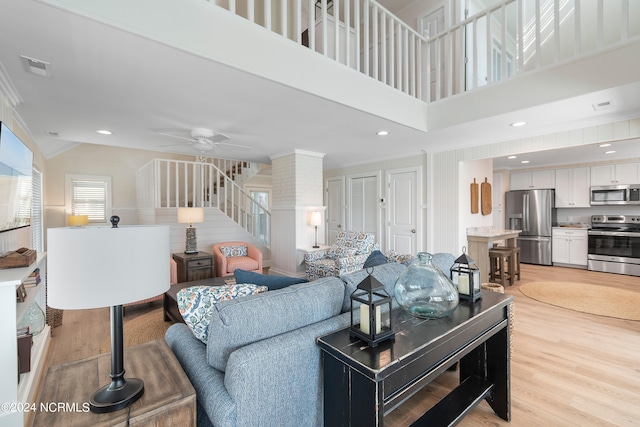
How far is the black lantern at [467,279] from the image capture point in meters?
1.77

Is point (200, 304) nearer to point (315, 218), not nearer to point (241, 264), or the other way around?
point (241, 264)

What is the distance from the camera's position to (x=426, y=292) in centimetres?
157

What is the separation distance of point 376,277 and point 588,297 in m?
4.25

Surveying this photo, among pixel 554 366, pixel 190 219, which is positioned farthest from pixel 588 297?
pixel 190 219

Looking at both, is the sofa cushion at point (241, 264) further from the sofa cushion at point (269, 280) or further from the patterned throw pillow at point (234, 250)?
the sofa cushion at point (269, 280)

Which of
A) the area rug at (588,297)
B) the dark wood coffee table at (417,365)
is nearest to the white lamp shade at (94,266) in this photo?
the dark wood coffee table at (417,365)

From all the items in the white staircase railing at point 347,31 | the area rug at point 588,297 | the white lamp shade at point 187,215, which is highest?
the white staircase railing at point 347,31

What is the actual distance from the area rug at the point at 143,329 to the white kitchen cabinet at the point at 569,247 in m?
7.53

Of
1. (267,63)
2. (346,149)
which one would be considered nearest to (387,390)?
(267,63)

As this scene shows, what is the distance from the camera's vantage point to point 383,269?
6.34 ft

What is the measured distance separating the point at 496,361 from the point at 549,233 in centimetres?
588

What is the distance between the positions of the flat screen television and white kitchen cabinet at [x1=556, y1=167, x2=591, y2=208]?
869 cm

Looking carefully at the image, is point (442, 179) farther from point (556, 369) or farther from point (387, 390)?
point (387, 390)

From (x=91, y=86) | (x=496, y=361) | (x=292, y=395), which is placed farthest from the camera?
(x=91, y=86)
